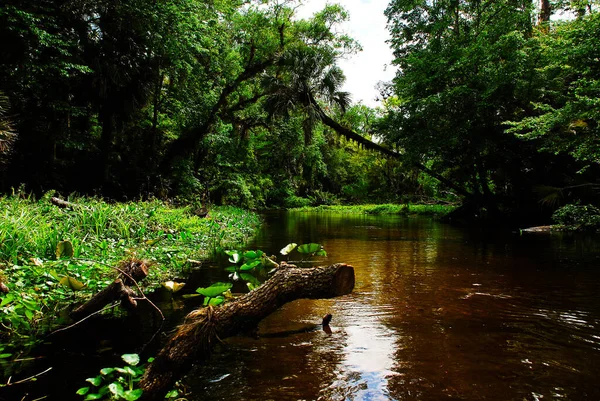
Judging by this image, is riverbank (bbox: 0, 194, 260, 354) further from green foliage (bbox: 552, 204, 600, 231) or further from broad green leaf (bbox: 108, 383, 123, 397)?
green foliage (bbox: 552, 204, 600, 231)

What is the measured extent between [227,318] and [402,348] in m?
1.59

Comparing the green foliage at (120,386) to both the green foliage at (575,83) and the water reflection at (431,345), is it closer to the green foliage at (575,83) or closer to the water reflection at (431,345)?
the water reflection at (431,345)

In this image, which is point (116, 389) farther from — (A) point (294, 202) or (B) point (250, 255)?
(A) point (294, 202)

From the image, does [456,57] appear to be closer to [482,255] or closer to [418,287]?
[482,255]

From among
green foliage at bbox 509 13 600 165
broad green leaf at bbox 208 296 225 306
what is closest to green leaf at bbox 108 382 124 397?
broad green leaf at bbox 208 296 225 306

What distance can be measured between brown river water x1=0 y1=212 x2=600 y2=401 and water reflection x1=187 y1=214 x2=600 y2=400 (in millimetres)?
12

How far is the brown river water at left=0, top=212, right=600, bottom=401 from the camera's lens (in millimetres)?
2506

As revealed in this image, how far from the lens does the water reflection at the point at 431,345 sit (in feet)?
8.28

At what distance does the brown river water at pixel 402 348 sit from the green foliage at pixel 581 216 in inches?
315

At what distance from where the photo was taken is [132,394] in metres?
2.05

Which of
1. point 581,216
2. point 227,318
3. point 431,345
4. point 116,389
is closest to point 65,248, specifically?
point 227,318

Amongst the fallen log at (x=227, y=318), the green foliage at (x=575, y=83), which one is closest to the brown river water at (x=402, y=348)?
the fallen log at (x=227, y=318)

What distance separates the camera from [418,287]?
5.38 meters

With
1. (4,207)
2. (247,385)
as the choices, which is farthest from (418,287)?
(4,207)
